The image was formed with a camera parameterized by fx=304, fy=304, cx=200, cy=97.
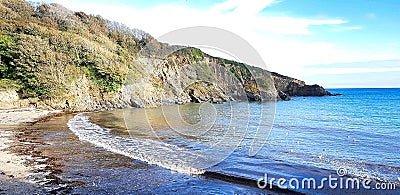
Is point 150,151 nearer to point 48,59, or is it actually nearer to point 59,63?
point 48,59

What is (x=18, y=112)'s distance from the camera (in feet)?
102

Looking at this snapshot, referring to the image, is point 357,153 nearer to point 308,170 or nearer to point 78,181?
point 308,170

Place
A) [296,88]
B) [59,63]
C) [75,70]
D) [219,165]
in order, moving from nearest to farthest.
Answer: [219,165], [59,63], [75,70], [296,88]

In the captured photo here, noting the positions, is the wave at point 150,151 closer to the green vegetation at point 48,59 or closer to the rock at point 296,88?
the green vegetation at point 48,59

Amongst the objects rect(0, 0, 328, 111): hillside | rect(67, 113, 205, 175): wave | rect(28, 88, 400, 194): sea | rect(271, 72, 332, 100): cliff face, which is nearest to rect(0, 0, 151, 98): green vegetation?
rect(0, 0, 328, 111): hillside

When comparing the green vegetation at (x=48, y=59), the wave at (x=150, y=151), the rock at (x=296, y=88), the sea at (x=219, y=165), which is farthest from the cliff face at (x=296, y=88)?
the wave at (x=150, y=151)

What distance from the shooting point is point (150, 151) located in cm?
1509

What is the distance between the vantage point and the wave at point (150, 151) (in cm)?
1231

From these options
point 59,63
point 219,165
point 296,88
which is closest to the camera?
point 219,165

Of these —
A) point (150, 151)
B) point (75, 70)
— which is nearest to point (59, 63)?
point (75, 70)

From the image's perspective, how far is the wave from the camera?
40.4 ft

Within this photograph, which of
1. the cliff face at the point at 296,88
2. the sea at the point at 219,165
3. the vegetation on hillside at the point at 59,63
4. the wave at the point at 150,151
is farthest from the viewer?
the cliff face at the point at 296,88

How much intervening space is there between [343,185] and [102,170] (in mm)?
8447

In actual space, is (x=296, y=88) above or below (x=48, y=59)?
below
